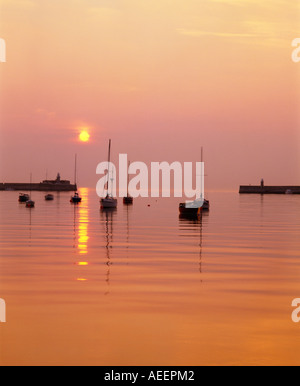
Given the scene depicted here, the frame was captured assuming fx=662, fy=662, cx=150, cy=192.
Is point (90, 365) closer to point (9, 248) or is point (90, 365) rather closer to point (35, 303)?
point (35, 303)

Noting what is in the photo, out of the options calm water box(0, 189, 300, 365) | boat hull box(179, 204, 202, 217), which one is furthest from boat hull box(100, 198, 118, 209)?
calm water box(0, 189, 300, 365)

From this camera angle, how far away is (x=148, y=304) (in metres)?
22.6

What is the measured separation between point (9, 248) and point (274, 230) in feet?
95.7

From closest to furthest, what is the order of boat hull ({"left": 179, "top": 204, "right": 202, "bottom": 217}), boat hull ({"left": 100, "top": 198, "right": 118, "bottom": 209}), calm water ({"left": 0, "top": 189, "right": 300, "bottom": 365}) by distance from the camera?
calm water ({"left": 0, "top": 189, "right": 300, "bottom": 365}), boat hull ({"left": 179, "top": 204, "right": 202, "bottom": 217}), boat hull ({"left": 100, "top": 198, "right": 118, "bottom": 209})

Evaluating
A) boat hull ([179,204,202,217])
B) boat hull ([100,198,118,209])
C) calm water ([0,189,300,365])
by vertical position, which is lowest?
calm water ([0,189,300,365])

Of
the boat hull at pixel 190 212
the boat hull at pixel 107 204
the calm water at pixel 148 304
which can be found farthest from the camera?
the boat hull at pixel 107 204

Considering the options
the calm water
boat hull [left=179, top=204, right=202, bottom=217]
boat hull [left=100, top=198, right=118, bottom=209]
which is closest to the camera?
the calm water

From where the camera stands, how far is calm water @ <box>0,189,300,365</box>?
16.3 meters

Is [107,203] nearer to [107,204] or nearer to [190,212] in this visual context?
[107,204]

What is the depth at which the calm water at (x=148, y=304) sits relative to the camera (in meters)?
16.3

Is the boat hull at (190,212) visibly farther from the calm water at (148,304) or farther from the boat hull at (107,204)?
the calm water at (148,304)

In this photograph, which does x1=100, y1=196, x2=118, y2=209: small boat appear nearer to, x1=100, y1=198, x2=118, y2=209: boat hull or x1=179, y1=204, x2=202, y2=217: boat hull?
x1=100, y1=198, x2=118, y2=209: boat hull

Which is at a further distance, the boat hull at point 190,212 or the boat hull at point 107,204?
the boat hull at point 107,204

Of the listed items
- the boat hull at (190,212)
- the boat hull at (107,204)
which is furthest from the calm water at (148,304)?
the boat hull at (107,204)
